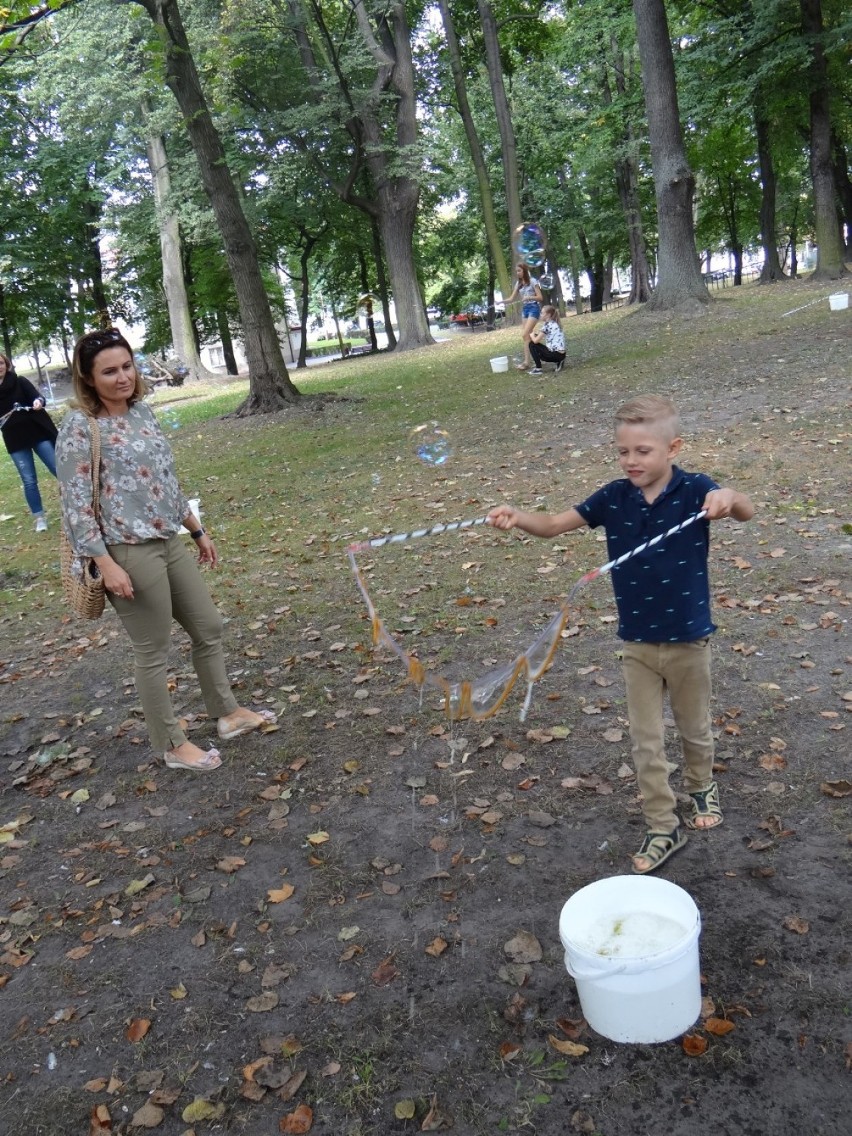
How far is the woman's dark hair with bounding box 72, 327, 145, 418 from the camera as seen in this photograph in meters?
4.47

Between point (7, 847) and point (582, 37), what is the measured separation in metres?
26.5

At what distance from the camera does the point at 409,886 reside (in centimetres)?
389

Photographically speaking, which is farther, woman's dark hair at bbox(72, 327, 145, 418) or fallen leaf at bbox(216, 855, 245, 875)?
woman's dark hair at bbox(72, 327, 145, 418)

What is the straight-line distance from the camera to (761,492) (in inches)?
316

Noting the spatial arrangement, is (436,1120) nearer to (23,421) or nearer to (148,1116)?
(148,1116)

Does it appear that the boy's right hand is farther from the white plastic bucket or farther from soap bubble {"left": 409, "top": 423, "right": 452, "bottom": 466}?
soap bubble {"left": 409, "top": 423, "right": 452, "bottom": 466}

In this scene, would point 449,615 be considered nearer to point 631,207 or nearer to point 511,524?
point 511,524

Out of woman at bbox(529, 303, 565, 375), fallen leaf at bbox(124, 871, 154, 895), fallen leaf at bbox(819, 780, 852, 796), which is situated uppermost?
woman at bbox(529, 303, 565, 375)

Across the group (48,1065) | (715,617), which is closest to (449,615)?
(715,617)

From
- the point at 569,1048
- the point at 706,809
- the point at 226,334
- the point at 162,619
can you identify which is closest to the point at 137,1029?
the point at 569,1048

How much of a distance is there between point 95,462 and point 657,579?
2.78 metres

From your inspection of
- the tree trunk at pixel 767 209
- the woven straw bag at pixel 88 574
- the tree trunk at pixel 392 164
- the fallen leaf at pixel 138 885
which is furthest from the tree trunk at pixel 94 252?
the fallen leaf at pixel 138 885

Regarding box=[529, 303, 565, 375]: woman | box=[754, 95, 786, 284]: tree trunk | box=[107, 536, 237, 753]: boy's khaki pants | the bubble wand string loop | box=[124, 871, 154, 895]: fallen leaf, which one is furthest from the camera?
box=[754, 95, 786, 284]: tree trunk

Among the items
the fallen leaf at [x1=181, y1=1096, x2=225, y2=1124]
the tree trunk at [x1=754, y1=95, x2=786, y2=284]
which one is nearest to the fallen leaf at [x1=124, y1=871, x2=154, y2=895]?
the fallen leaf at [x1=181, y1=1096, x2=225, y2=1124]
